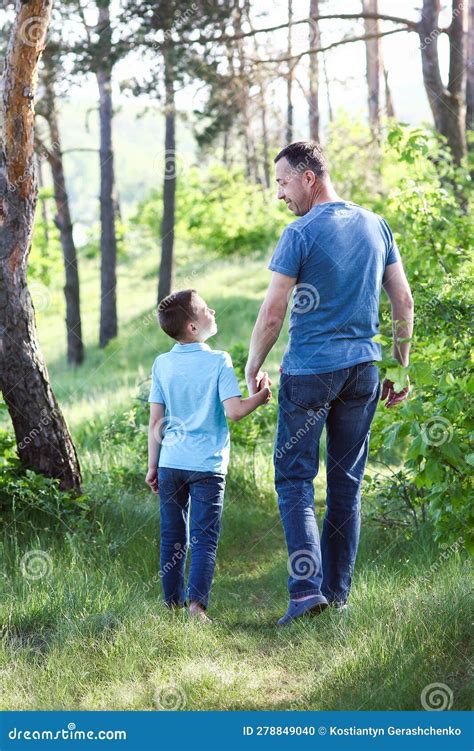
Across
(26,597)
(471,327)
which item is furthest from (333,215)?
(26,597)

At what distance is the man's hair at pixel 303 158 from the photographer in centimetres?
428

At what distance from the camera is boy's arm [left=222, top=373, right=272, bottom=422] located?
4242 millimetres

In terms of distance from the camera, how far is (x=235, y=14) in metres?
12.2

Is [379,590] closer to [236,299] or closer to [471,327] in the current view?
[471,327]

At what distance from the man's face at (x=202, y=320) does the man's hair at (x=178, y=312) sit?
0.02 meters

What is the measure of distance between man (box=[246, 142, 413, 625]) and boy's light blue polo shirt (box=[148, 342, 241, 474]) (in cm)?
21

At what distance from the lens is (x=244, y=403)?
4.27 metres

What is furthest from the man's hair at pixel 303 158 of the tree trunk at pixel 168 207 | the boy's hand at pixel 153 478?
the tree trunk at pixel 168 207

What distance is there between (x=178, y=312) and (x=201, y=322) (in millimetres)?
124

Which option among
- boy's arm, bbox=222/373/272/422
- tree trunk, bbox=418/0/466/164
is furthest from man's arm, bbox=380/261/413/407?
tree trunk, bbox=418/0/466/164

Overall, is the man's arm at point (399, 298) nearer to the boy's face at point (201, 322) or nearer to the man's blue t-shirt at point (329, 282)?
the man's blue t-shirt at point (329, 282)

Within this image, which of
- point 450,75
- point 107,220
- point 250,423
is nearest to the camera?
point 250,423

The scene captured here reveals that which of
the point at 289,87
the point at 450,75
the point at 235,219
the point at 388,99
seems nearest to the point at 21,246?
the point at 450,75

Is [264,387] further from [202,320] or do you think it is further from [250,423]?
[250,423]
